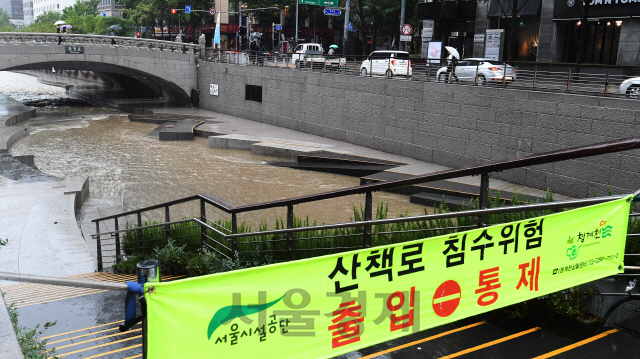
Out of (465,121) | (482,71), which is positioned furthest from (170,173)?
(482,71)

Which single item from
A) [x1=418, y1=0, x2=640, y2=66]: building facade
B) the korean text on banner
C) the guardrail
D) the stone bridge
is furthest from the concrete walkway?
the korean text on banner

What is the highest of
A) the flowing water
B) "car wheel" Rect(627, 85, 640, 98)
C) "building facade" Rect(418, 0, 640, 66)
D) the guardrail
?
"building facade" Rect(418, 0, 640, 66)

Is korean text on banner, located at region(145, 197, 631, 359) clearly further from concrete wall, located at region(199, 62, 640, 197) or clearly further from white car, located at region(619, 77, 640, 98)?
white car, located at region(619, 77, 640, 98)

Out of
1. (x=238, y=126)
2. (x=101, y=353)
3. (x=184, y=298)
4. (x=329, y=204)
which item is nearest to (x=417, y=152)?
(x=329, y=204)

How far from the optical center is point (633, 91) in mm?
14133

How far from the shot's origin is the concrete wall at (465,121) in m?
14.6

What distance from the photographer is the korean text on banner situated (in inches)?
119

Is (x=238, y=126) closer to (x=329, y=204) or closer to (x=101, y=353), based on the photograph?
(x=329, y=204)

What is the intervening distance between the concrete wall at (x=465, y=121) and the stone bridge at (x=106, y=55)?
31.0ft

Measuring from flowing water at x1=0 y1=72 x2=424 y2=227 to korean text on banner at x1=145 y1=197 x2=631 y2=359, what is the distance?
1050 centimetres

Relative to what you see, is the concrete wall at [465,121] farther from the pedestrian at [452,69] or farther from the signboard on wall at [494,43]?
the signboard on wall at [494,43]

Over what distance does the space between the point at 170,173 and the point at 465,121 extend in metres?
10.5

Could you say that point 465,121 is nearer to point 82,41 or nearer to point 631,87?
point 631,87

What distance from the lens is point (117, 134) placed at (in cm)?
2825
